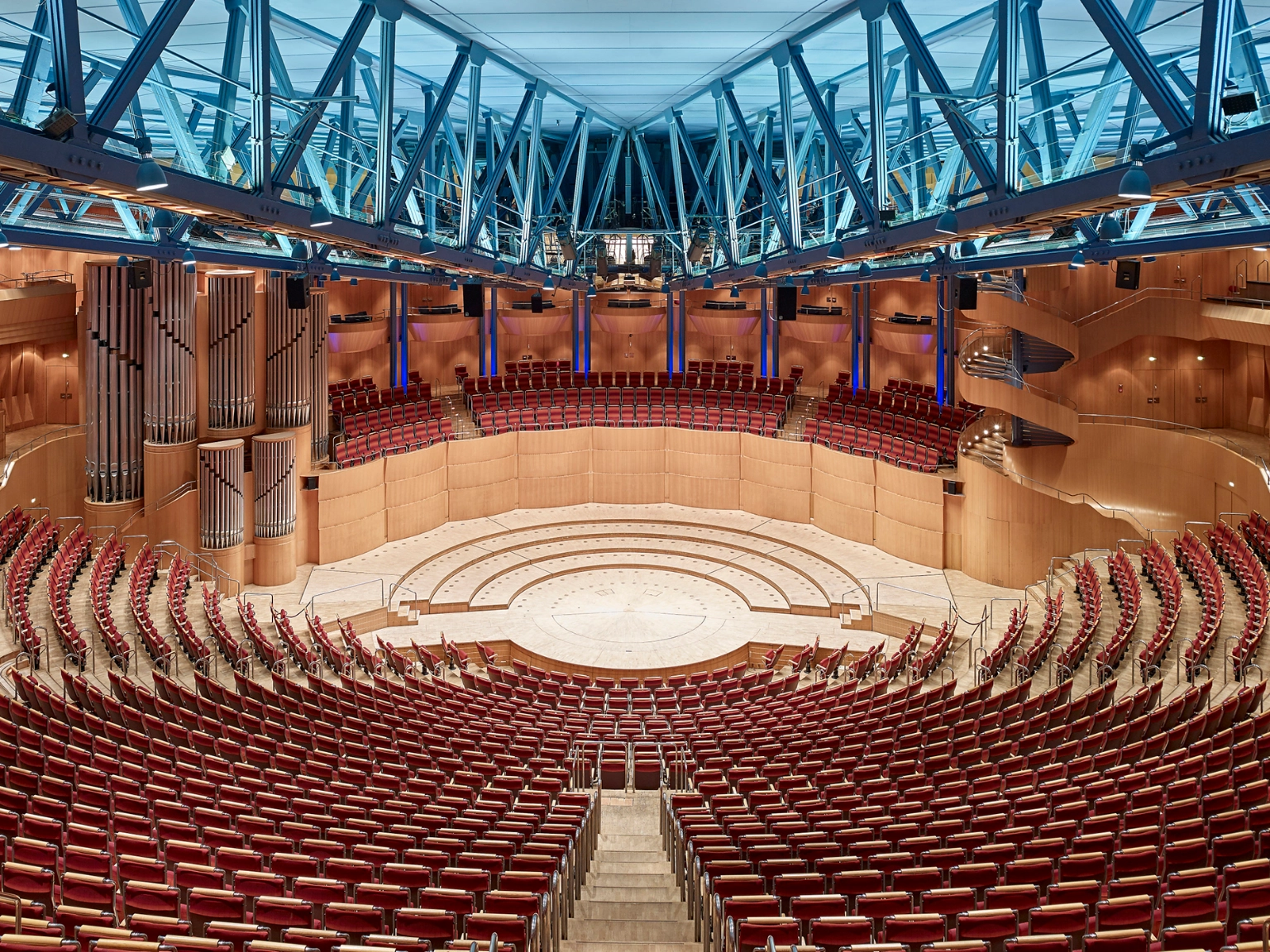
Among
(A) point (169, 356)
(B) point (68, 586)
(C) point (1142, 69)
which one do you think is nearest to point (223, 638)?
(B) point (68, 586)

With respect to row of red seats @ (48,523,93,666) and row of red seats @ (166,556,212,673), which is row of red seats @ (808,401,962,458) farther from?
row of red seats @ (48,523,93,666)

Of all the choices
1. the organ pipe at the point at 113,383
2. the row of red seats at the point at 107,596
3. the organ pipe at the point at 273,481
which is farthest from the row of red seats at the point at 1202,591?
the organ pipe at the point at 113,383

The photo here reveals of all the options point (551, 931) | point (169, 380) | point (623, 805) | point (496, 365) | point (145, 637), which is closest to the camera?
point (551, 931)

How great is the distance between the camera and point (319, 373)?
19859mm

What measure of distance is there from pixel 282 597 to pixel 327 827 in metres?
10.3

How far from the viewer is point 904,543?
20516 mm

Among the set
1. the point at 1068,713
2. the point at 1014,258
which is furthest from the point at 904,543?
the point at 1068,713

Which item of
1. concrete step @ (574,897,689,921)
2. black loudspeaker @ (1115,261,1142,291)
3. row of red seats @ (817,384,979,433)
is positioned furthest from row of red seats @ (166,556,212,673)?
row of red seats @ (817,384,979,433)

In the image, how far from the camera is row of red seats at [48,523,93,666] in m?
12.6

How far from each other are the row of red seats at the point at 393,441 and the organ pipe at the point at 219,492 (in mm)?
2553

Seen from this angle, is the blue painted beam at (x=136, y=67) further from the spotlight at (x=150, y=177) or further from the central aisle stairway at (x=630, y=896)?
the central aisle stairway at (x=630, y=896)

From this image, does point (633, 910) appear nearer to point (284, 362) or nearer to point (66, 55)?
point (66, 55)

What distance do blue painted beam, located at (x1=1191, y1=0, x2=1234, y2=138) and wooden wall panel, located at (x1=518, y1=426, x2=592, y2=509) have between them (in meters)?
18.9

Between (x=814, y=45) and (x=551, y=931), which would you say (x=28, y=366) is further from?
(x=551, y=931)
